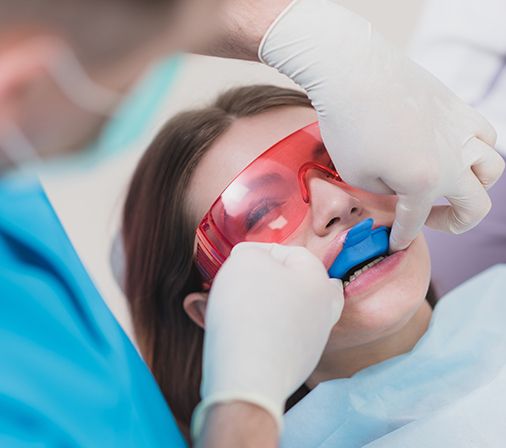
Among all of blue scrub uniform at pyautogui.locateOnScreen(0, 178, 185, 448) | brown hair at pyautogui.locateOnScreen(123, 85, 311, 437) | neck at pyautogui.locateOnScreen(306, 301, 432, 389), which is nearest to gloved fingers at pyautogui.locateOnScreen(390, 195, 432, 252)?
neck at pyautogui.locateOnScreen(306, 301, 432, 389)

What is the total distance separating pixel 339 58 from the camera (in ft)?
3.64

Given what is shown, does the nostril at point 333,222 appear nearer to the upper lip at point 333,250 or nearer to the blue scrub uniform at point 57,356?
the upper lip at point 333,250

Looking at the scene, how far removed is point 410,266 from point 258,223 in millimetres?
276

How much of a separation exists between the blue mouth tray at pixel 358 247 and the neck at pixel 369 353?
222mm

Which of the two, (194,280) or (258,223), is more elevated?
(258,223)

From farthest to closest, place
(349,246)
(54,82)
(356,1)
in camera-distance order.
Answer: (356,1), (349,246), (54,82)

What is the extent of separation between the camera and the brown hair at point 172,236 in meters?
1.40

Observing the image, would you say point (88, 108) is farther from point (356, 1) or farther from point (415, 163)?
point (356, 1)

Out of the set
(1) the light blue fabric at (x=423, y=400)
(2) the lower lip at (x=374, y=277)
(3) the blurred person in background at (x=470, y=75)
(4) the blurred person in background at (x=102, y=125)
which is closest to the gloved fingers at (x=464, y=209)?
(4) the blurred person in background at (x=102, y=125)

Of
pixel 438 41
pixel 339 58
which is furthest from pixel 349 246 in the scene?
pixel 438 41

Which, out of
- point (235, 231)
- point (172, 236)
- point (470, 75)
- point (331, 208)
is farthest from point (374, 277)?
point (470, 75)

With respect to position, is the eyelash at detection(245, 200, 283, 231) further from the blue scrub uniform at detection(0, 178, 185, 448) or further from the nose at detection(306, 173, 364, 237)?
the blue scrub uniform at detection(0, 178, 185, 448)

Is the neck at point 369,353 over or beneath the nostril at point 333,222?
beneath

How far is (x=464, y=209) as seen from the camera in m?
1.27
